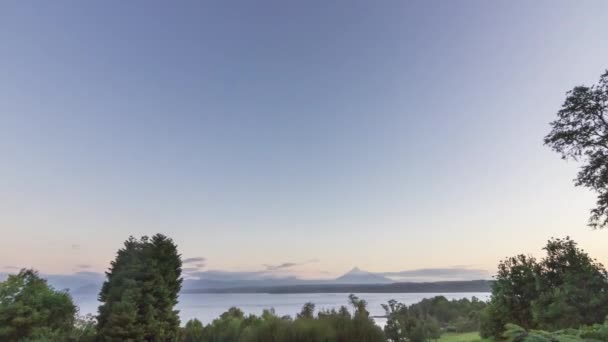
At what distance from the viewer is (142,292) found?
43.5ft

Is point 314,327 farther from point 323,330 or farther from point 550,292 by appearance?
point 550,292

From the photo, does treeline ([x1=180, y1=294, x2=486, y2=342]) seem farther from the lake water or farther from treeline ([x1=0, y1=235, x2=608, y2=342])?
the lake water

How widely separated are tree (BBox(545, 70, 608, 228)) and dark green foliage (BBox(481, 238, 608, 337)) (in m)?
2.18

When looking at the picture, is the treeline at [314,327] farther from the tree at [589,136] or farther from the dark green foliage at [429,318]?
the tree at [589,136]

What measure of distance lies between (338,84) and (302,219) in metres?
11.1

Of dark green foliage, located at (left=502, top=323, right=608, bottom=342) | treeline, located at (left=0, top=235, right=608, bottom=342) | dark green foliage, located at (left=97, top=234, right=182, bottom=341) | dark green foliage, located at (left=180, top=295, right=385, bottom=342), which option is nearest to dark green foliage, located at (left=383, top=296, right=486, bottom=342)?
treeline, located at (left=0, top=235, right=608, bottom=342)

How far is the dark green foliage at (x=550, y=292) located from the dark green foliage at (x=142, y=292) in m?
13.3

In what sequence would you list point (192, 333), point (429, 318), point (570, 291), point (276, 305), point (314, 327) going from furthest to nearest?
1. point (276, 305)
2. point (429, 318)
3. point (192, 333)
4. point (570, 291)
5. point (314, 327)

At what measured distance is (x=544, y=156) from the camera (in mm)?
17906

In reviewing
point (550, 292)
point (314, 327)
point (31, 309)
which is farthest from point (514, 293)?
point (31, 309)

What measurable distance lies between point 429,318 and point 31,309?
22.6 m

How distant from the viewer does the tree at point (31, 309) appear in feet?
33.7

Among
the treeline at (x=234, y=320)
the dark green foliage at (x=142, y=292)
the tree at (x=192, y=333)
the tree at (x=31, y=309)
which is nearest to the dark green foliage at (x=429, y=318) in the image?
the treeline at (x=234, y=320)

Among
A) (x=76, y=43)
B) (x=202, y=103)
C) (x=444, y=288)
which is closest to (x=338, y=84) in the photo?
(x=202, y=103)
